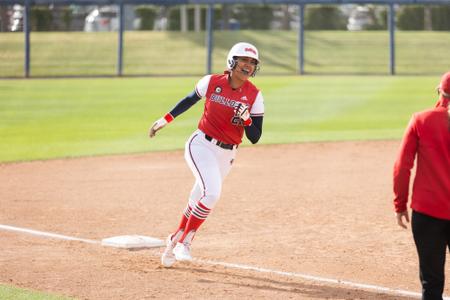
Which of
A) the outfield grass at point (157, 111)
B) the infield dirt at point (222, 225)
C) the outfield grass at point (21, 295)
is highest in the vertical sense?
the outfield grass at point (157, 111)

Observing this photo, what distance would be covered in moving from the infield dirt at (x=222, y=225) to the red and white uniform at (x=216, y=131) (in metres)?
0.85

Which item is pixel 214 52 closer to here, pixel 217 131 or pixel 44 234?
pixel 44 234

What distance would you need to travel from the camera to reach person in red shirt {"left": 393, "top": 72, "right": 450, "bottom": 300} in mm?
5836

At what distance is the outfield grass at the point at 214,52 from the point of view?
32.2 meters

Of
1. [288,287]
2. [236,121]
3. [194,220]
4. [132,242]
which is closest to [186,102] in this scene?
[236,121]

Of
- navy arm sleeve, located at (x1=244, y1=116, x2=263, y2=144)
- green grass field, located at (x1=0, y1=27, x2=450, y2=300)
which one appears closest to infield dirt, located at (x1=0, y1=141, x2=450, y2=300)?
green grass field, located at (x1=0, y1=27, x2=450, y2=300)

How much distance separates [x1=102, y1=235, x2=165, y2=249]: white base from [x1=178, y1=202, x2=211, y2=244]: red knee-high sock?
965 millimetres

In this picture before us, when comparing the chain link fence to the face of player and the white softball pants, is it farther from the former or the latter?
the face of player

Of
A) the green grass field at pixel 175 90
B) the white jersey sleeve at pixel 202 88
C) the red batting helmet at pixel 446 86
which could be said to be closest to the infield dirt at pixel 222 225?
the green grass field at pixel 175 90

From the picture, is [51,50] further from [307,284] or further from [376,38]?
[307,284]

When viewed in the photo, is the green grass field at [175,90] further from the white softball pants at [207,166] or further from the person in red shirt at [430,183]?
the person in red shirt at [430,183]

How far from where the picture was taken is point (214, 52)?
34.5 meters

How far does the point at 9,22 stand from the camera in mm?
31609

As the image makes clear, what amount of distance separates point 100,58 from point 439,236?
92.3 ft
